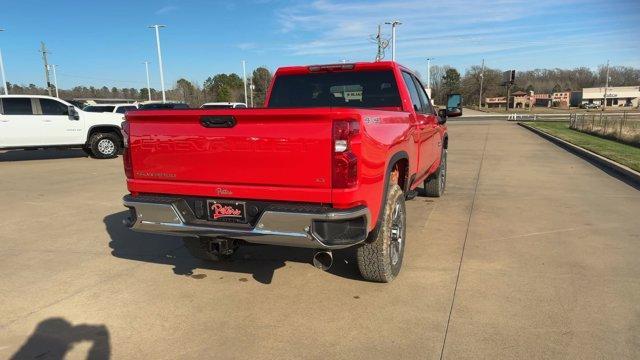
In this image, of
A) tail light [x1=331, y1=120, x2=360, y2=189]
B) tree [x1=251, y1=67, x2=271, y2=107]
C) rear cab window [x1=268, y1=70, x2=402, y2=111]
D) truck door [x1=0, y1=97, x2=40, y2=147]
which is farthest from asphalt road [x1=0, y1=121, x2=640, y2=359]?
tree [x1=251, y1=67, x2=271, y2=107]

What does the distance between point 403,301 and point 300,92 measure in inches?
109

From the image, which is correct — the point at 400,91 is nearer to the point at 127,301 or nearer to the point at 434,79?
the point at 127,301

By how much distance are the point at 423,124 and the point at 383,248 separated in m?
2.03

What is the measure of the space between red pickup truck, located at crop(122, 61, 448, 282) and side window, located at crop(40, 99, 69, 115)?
1125 cm

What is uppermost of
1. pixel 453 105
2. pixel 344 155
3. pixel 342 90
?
pixel 342 90

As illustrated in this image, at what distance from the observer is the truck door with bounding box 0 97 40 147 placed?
40.1 feet

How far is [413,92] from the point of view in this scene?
543 cm

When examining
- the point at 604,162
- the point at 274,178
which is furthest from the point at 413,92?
the point at 604,162

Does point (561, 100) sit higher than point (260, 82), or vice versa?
point (260, 82)

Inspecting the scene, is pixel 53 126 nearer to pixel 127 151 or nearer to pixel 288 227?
pixel 127 151

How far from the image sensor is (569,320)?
10.6 ft

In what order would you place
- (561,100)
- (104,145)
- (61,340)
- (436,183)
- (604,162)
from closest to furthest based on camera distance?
(61,340) < (436,183) < (604,162) < (104,145) < (561,100)

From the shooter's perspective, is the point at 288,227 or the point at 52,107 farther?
the point at 52,107

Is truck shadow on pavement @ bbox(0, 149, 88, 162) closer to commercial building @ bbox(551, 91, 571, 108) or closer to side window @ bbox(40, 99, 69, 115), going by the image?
side window @ bbox(40, 99, 69, 115)
